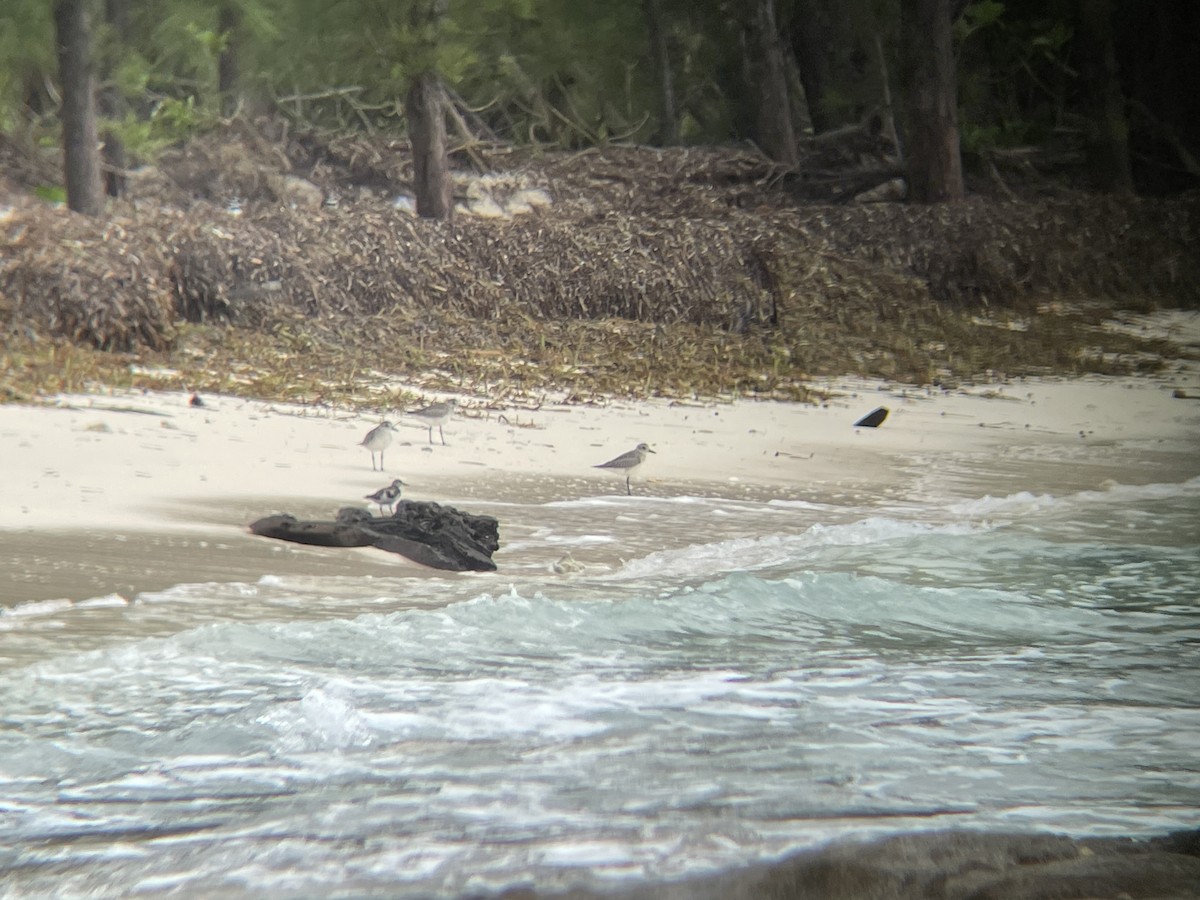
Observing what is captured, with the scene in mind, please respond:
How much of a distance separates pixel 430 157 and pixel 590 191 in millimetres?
2471

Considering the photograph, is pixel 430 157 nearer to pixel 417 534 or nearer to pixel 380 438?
pixel 380 438

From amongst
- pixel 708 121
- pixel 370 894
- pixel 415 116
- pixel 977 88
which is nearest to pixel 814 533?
pixel 370 894

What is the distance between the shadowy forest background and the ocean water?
3.75 meters

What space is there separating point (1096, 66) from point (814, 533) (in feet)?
41.2

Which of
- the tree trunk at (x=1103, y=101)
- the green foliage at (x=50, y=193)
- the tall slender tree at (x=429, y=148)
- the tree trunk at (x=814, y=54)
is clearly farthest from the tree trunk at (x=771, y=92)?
the green foliage at (x=50, y=193)

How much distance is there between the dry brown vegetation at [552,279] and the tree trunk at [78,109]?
47cm

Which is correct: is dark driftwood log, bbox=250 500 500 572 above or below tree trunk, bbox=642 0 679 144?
below

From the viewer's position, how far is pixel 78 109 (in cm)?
1159

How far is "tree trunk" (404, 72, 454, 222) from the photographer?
13.3 metres

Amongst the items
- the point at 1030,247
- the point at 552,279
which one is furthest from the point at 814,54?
the point at 552,279

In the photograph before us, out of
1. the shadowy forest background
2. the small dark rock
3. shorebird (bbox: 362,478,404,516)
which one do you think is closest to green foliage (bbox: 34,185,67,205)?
the shadowy forest background

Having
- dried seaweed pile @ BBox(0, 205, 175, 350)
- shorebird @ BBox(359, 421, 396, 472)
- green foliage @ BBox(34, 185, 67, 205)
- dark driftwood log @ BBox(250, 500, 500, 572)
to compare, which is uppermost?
green foliage @ BBox(34, 185, 67, 205)

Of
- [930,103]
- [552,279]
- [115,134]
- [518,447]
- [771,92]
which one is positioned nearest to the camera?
[518,447]

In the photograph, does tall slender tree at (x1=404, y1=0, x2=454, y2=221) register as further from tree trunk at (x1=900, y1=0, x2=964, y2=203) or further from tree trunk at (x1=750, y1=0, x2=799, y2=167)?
tree trunk at (x1=900, y1=0, x2=964, y2=203)
